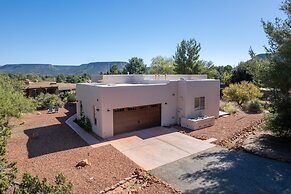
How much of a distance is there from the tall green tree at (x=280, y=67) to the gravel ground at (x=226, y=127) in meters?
3.50

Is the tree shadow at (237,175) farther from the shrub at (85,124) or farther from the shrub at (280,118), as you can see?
the shrub at (85,124)

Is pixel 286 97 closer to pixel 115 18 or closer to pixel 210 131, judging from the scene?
pixel 210 131

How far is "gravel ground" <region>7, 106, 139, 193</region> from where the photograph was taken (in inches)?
396

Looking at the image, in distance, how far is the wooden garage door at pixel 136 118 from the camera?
17.2 meters

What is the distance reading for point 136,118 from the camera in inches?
717

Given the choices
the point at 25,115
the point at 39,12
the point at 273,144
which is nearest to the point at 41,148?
the point at 39,12

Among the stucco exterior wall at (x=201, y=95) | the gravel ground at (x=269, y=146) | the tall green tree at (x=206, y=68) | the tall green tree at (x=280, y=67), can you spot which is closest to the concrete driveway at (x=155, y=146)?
the gravel ground at (x=269, y=146)

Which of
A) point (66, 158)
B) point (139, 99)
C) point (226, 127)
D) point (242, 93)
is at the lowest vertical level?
point (66, 158)

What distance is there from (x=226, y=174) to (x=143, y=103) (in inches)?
357

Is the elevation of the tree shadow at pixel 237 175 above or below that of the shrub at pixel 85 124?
below

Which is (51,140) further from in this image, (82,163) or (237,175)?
(237,175)

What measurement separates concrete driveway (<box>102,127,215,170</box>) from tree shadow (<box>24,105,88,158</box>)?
2.80 meters

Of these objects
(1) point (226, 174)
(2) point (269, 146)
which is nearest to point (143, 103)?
(1) point (226, 174)

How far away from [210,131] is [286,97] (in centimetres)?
596
